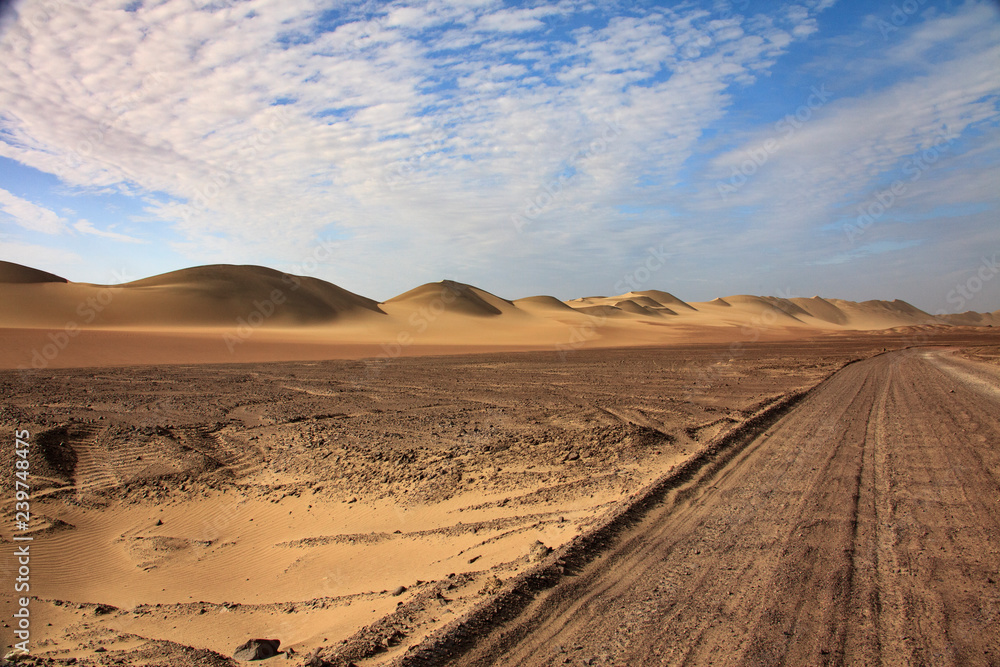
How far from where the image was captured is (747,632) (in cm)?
347

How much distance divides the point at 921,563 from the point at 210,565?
23.6ft

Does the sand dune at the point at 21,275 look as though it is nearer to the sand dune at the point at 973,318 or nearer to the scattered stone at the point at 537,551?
the scattered stone at the point at 537,551

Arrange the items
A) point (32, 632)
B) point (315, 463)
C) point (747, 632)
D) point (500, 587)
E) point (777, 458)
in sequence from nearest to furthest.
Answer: point (747, 632) → point (500, 587) → point (32, 632) → point (777, 458) → point (315, 463)

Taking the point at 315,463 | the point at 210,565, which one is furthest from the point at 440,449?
the point at 210,565

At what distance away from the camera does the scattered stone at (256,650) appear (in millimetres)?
3854

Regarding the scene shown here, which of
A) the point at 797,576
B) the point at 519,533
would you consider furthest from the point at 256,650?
the point at 797,576

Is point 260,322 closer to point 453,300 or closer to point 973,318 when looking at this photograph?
point 453,300

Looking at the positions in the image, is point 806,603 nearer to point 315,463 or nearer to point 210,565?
point 210,565

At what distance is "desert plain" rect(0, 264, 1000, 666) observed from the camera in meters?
3.64

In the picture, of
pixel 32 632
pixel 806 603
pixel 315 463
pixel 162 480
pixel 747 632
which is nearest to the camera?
pixel 747 632

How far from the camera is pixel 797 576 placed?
4188 millimetres

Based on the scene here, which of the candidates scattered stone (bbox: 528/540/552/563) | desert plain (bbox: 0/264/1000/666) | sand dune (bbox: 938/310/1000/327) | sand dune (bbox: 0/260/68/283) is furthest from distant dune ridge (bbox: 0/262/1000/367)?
sand dune (bbox: 938/310/1000/327)

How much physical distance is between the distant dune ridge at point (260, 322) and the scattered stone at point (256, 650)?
29.2 meters

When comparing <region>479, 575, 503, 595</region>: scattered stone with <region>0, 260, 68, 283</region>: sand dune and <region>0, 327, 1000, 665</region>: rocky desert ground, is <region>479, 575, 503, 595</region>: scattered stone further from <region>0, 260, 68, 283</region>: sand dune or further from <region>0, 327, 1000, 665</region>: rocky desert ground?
<region>0, 260, 68, 283</region>: sand dune
